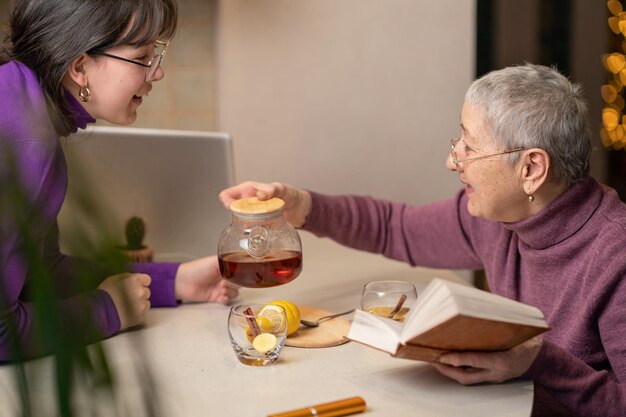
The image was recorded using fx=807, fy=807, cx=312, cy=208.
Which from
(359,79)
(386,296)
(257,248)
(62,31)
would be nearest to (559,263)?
(386,296)

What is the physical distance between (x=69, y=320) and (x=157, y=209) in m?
1.43

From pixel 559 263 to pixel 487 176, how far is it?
201 mm

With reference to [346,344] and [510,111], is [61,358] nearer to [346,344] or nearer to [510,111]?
[346,344]

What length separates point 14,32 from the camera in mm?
1390

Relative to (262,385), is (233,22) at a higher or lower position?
higher

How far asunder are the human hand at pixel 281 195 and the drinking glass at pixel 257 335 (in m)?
0.31

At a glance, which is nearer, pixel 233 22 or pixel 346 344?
pixel 346 344

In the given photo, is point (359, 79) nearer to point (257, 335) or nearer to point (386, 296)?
point (386, 296)

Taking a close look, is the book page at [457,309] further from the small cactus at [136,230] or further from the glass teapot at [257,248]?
the small cactus at [136,230]

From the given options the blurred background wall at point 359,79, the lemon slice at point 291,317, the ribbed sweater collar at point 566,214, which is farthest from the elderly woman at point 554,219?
the blurred background wall at point 359,79

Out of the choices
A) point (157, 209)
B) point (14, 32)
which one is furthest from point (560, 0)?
point (14, 32)

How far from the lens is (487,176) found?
1.47 meters

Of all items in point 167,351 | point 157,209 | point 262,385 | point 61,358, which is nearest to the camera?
point 61,358

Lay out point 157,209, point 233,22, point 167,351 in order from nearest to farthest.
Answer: point 167,351
point 157,209
point 233,22
